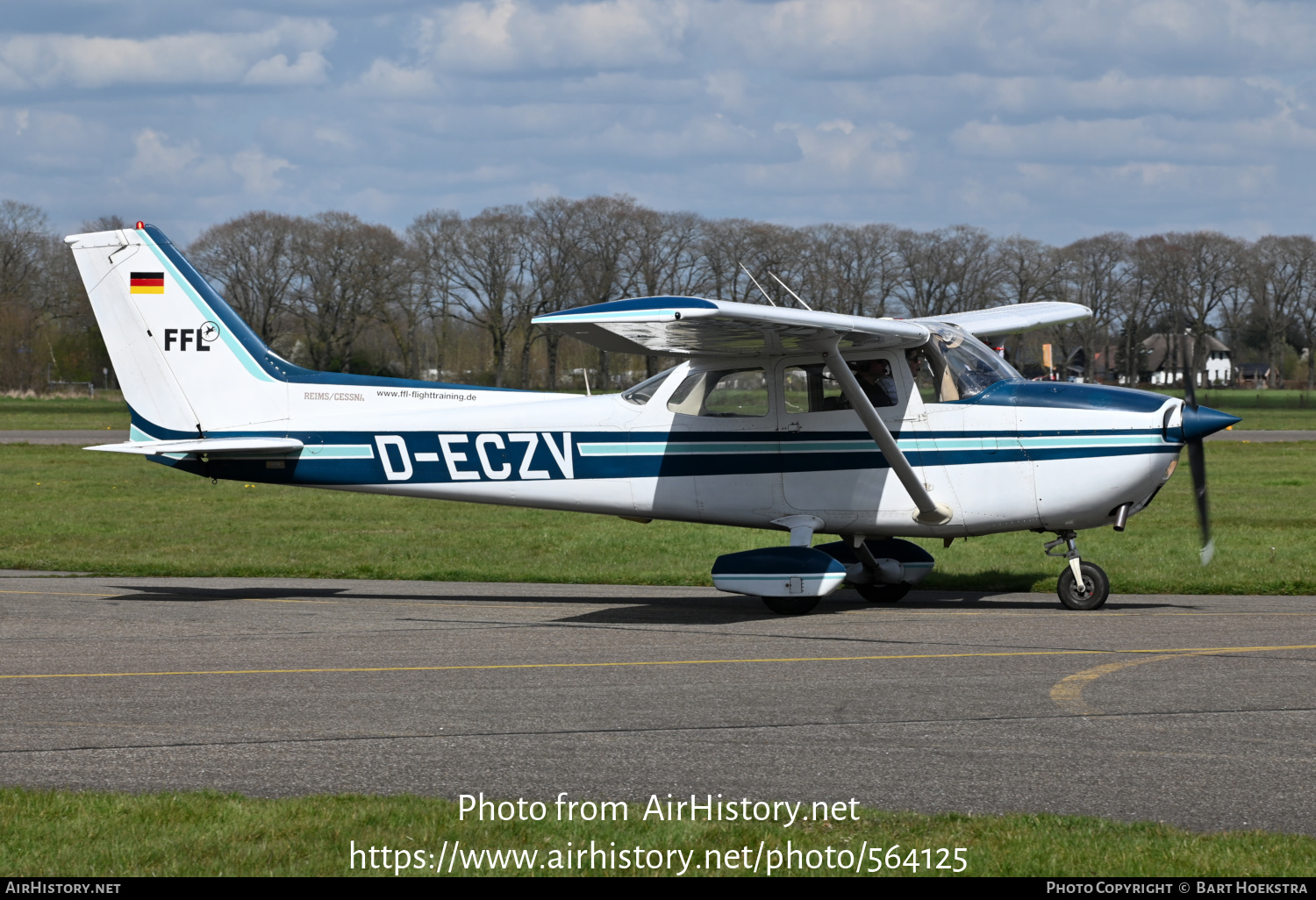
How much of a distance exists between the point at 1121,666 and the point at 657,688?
119 inches

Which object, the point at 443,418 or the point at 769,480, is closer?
the point at 769,480

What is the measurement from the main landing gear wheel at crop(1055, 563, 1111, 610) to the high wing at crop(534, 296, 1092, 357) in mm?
2469

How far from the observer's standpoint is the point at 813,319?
10.1 metres

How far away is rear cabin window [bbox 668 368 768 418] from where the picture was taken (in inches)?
458

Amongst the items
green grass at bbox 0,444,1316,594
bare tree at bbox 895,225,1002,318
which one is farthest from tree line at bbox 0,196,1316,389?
green grass at bbox 0,444,1316,594

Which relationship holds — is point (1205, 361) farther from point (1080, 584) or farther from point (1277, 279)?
point (1080, 584)

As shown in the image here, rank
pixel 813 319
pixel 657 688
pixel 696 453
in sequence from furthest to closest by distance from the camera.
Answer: pixel 696 453 → pixel 813 319 → pixel 657 688

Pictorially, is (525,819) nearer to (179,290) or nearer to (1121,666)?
(1121,666)

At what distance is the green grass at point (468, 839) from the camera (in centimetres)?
452

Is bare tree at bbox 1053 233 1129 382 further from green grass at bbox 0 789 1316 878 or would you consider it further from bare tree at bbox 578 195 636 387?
green grass at bbox 0 789 1316 878

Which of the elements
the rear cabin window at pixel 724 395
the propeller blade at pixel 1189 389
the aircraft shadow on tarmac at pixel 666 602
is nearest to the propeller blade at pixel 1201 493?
the propeller blade at pixel 1189 389

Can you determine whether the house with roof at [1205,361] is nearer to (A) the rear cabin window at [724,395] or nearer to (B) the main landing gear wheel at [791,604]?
(A) the rear cabin window at [724,395]

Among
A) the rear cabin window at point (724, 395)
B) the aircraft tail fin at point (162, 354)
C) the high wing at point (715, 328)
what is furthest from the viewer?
the aircraft tail fin at point (162, 354)

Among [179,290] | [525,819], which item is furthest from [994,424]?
[179,290]
